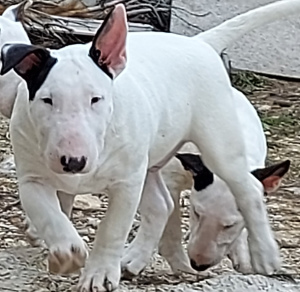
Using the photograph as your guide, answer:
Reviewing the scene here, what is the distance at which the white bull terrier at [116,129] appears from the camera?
12.0 feet

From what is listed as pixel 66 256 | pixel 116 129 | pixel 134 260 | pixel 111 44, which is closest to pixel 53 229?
pixel 66 256

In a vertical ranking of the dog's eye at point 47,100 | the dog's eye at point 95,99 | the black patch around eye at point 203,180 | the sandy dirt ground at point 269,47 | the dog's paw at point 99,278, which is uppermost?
the dog's eye at point 47,100

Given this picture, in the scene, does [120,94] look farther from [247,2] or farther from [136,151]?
[247,2]

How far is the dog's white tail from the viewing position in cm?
498

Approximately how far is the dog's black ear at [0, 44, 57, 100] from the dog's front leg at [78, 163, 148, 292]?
1.80 ft

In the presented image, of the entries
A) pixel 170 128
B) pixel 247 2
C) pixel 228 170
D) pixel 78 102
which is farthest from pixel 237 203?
pixel 247 2

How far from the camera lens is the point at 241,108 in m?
5.24

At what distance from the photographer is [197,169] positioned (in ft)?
16.0

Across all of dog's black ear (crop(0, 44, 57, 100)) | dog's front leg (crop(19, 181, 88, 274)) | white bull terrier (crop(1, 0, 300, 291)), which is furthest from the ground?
dog's black ear (crop(0, 44, 57, 100))

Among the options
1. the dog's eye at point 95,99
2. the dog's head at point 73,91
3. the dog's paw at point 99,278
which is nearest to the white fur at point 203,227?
the dog's paw at point 99,278

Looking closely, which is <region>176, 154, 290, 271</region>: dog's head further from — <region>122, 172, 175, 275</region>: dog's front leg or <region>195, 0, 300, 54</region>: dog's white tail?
<region>195, 0, 300, 54</region>: dog's white tail

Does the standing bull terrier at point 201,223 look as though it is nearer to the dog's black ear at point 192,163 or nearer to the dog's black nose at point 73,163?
the dog's black ear at point 192,163

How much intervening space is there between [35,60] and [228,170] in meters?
1.23

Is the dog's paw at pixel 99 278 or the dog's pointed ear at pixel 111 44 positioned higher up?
the dog's pointed ear at pixel 111 44
